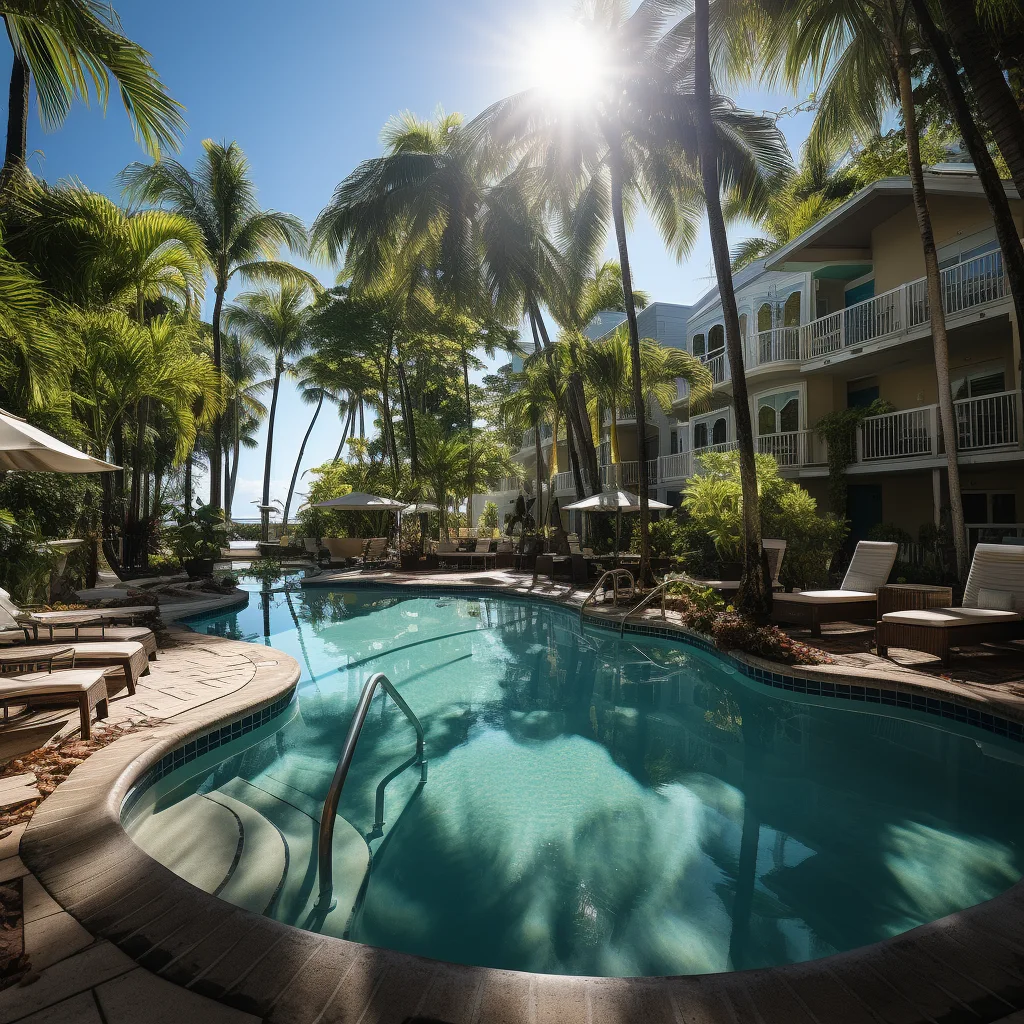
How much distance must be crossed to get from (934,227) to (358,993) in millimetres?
17233

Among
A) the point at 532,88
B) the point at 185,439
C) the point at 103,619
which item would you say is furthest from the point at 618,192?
the point at 103,619

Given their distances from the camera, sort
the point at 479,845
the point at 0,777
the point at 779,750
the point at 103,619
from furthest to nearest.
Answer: the point at 103,619 < the point at 779,750 < the point at 479,845 < the point at 0,777

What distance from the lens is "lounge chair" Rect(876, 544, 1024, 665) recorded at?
648cm

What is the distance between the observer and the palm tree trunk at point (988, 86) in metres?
6.33

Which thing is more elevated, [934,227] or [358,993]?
[934,227]

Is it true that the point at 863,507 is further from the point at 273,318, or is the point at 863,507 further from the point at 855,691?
the point at 273,318

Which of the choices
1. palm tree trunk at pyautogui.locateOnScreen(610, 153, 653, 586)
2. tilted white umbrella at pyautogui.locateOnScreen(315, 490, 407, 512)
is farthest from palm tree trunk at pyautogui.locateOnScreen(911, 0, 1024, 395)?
tilted white umbrella at pyautogui.locateOnScreen(315, 490, 407, 512)

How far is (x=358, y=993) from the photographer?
2012 millimetres

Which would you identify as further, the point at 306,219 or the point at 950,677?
the point at 306,219

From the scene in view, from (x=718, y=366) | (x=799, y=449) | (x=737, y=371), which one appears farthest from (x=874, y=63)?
(x=718, y=366)

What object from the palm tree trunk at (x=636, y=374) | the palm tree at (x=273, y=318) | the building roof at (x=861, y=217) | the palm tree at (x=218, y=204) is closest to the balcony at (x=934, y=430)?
the building roof at (x=861, y=217)

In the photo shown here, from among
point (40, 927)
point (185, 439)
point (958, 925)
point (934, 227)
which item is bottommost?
point (958, 925)

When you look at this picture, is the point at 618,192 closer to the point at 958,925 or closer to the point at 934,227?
the point at 934,227

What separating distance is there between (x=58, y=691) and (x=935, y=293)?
40.7 ft
